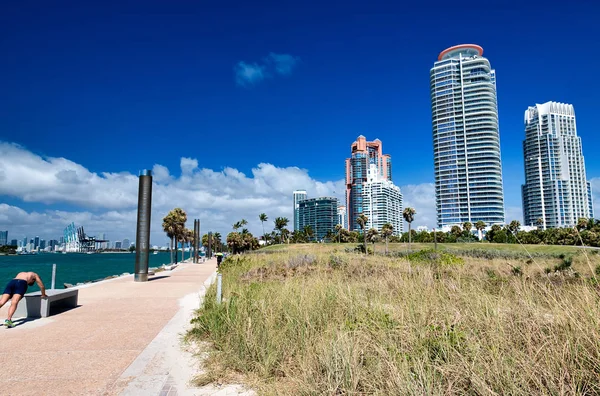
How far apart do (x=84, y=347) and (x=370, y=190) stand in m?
156

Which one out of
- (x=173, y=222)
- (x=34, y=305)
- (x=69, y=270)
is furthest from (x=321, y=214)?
(x=34, y=305)

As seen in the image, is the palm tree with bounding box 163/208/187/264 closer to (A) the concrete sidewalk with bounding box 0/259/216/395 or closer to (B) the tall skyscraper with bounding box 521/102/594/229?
(A) the concrete sidewalk with bounding box 0/259/216/395

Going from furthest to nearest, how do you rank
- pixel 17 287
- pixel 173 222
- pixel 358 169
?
pixel 358 169, pixel 173 222, pixel 17 287

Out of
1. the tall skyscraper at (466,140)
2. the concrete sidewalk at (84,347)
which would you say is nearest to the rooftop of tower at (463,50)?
the tall skyscraper at (466,140)

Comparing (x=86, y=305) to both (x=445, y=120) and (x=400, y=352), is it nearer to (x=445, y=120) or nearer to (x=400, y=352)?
(x=400, y=352)

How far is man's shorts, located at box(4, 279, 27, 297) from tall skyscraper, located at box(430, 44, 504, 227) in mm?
130337

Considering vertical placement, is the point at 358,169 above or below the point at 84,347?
above

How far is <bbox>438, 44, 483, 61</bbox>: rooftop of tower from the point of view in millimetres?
138250

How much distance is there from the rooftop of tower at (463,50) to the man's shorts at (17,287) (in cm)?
16018

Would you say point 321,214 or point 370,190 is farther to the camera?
point 321,214

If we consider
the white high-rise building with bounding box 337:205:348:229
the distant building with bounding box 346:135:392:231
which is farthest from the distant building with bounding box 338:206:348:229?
the distant building with bounding box 346:135:392:231

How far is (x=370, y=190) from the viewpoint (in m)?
157

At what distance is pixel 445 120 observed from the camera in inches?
5315

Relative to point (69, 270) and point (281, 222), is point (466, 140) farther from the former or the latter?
point (69, 270)
